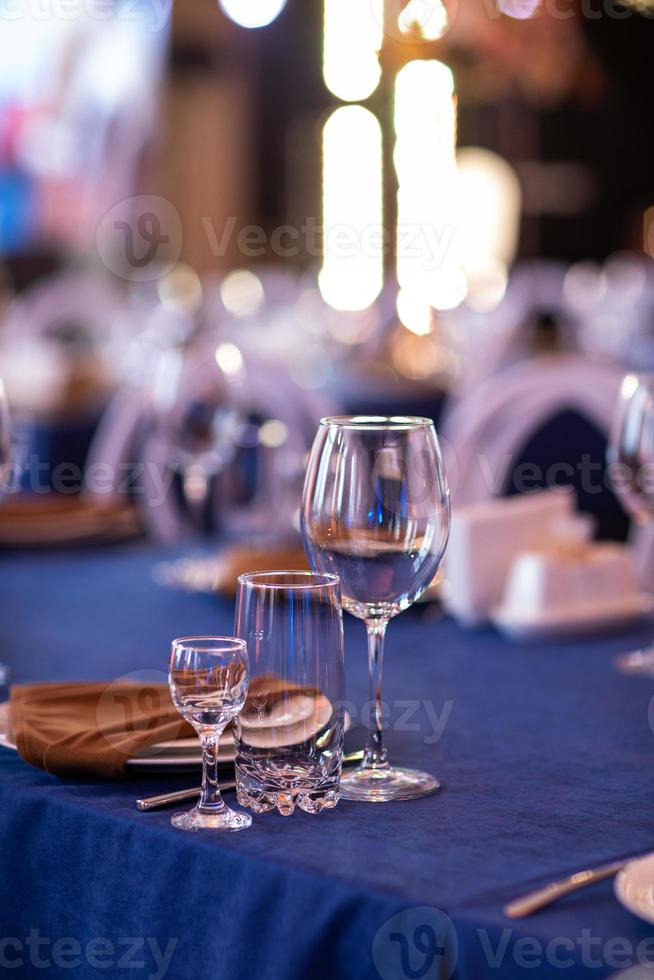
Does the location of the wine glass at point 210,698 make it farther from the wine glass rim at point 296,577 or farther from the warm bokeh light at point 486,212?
the warm bokeh light at point 486,212

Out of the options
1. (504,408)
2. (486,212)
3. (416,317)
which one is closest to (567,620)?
(504,408)

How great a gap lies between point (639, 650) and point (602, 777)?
0.42 meters

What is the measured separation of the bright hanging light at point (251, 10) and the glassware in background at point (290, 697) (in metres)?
10.7

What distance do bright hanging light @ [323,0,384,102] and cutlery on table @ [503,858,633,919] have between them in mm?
10293

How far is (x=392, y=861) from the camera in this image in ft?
2.51

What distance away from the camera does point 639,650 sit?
4.43ft

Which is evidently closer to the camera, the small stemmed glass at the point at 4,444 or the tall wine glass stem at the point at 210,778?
the tall wine glass stem at the point at 210,778

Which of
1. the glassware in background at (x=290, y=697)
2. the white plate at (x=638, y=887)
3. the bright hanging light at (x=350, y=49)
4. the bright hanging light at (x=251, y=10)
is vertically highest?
the bright hanging light at (x=251, y=10)

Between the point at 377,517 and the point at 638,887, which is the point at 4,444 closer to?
the point at 377,517

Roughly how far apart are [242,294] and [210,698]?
26.6 feet

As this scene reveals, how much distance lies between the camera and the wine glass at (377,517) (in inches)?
34.8

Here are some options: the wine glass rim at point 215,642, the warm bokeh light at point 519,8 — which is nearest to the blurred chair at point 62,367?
the wine glass rim at point 215,642

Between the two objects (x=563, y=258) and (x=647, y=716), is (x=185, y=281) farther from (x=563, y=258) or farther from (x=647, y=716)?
(x=647, y=716)

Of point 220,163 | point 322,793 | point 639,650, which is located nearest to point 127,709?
point 322,793
